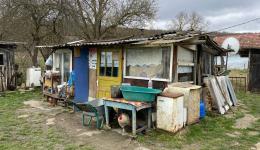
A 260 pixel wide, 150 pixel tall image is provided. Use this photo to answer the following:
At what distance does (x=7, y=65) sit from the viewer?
43.5ft

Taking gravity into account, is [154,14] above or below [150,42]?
above

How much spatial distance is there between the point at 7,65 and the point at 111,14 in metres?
8.20

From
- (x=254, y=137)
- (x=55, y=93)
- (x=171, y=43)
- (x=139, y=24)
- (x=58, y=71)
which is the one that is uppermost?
(x=139, y=24)

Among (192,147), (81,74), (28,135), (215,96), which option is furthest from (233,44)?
(28,135)

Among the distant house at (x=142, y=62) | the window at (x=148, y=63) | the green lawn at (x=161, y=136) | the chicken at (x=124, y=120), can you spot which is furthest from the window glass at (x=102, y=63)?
the chicken at (x=124, y=120)

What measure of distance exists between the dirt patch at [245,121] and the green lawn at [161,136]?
0.13 metres

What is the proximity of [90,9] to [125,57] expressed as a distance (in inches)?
455

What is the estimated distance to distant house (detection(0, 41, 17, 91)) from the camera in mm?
12836

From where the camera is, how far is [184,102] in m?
6.58

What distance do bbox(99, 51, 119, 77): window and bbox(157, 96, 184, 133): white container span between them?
2652 mm

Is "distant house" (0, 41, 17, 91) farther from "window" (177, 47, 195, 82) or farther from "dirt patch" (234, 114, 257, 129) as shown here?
"dirt patch" (234, 114, 257, 129)

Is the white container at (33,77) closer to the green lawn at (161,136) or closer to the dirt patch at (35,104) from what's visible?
the dirt patch at (35,104)

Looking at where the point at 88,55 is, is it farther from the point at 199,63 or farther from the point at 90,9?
the point at 90,9

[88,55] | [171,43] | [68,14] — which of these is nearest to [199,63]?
[171,43]
